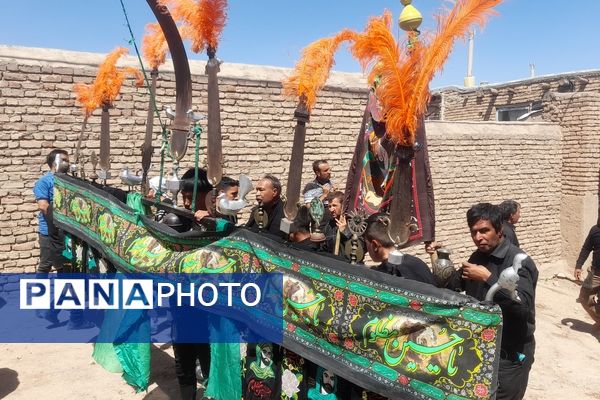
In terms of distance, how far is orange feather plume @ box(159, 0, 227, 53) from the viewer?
3543mm

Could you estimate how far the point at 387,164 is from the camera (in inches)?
182

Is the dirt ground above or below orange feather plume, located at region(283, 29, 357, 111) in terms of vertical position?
below

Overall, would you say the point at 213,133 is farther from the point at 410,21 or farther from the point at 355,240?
the point at 410,21

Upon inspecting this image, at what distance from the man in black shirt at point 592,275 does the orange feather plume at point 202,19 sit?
5745mm

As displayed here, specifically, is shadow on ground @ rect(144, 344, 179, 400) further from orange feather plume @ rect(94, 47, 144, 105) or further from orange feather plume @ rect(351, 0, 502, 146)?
orange feather plume @ rect(351, 0, 502, 146)

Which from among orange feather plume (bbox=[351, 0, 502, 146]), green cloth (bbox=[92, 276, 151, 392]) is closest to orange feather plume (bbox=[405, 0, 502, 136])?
orange feather plume (bbox=[351, 0, 502, 146])

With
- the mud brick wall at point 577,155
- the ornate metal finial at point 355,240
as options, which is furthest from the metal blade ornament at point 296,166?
the mud brick wall at point 577,155

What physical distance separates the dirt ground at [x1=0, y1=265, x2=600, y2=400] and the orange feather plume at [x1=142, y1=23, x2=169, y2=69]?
9.81 feet

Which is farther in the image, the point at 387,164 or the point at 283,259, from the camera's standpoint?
the point at 387,164

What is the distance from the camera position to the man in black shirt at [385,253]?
269 cm

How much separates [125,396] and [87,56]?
492cm

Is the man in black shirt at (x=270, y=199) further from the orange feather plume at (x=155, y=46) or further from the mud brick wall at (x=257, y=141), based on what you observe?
the mud brick wall at (x=257, y=141)

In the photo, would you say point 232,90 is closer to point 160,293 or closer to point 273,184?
point 273,184

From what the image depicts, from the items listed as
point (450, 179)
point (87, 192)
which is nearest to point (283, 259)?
point (87, 192)
